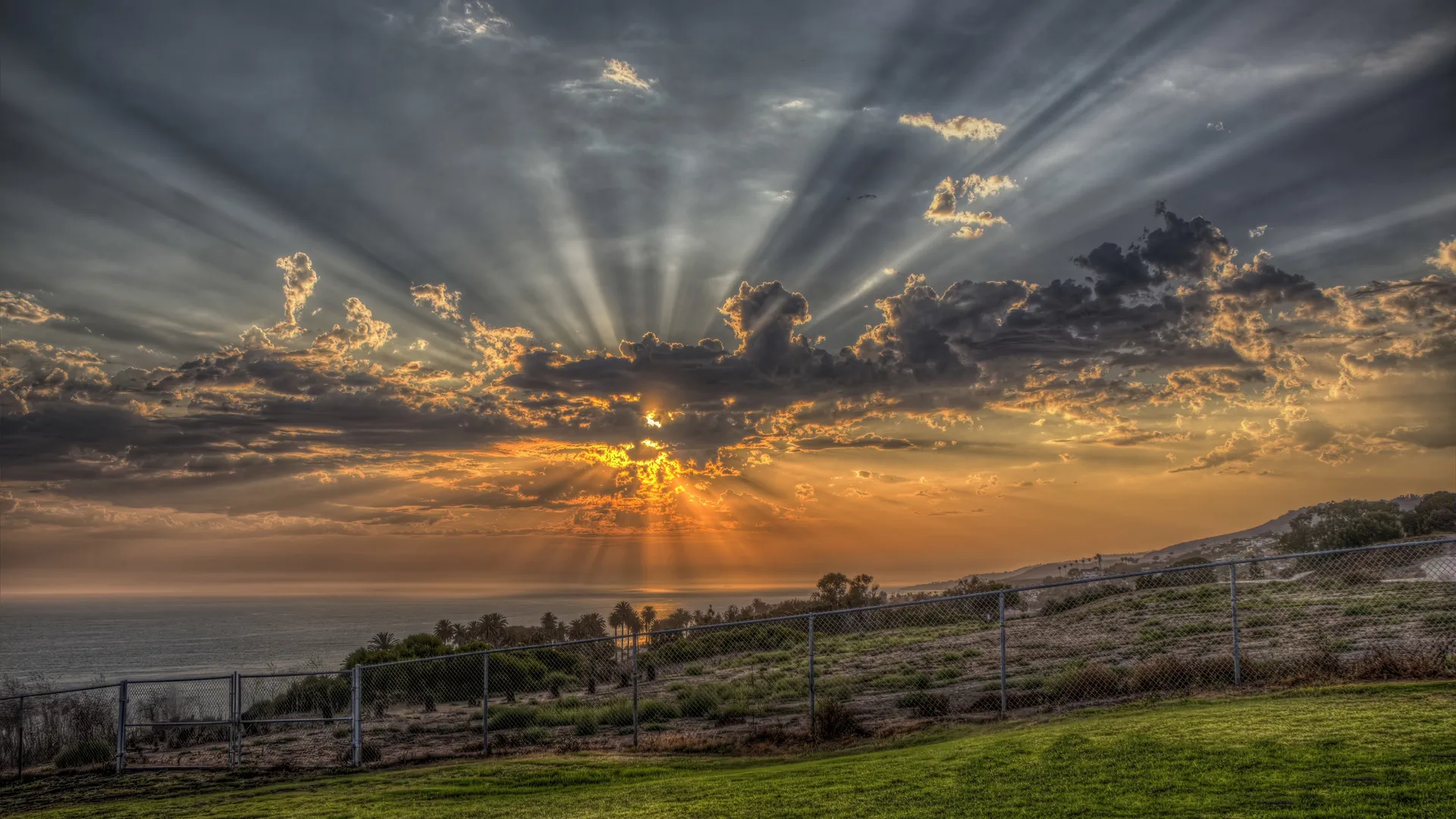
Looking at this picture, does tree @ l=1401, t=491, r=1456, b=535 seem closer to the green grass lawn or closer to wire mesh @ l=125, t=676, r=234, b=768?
the green grass lawn

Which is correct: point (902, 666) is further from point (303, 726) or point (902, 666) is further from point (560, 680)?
point (303, 726)

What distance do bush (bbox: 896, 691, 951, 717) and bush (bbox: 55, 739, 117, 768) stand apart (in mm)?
16933

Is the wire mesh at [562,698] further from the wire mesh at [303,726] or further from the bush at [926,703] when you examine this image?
the bush at [926,703]

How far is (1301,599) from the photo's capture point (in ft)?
74.9

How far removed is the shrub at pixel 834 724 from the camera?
14.9 metres

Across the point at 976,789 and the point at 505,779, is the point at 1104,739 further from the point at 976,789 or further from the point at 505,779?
the point at 505,779

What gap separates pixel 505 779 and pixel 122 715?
368 inches

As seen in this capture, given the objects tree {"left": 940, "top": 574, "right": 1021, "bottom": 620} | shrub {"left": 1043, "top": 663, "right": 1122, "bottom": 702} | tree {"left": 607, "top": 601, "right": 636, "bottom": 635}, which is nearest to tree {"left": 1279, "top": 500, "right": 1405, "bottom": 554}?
tree {"left": 940, "top": 574, "right": 1021, "bottom": 620}

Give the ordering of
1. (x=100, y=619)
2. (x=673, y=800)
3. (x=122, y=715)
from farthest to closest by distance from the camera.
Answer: (x=100, y=619) < (x=122, y=715) < (x=673, y=800)

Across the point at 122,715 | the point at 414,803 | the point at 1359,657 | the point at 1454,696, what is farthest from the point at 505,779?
the point at 1359,657

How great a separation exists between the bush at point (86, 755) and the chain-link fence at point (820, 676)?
0.15ft

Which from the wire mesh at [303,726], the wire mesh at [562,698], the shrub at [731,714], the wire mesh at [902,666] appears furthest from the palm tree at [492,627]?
the shrub at [731,714]

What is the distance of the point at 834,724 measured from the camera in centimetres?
1506

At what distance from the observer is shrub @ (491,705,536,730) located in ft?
70.5
